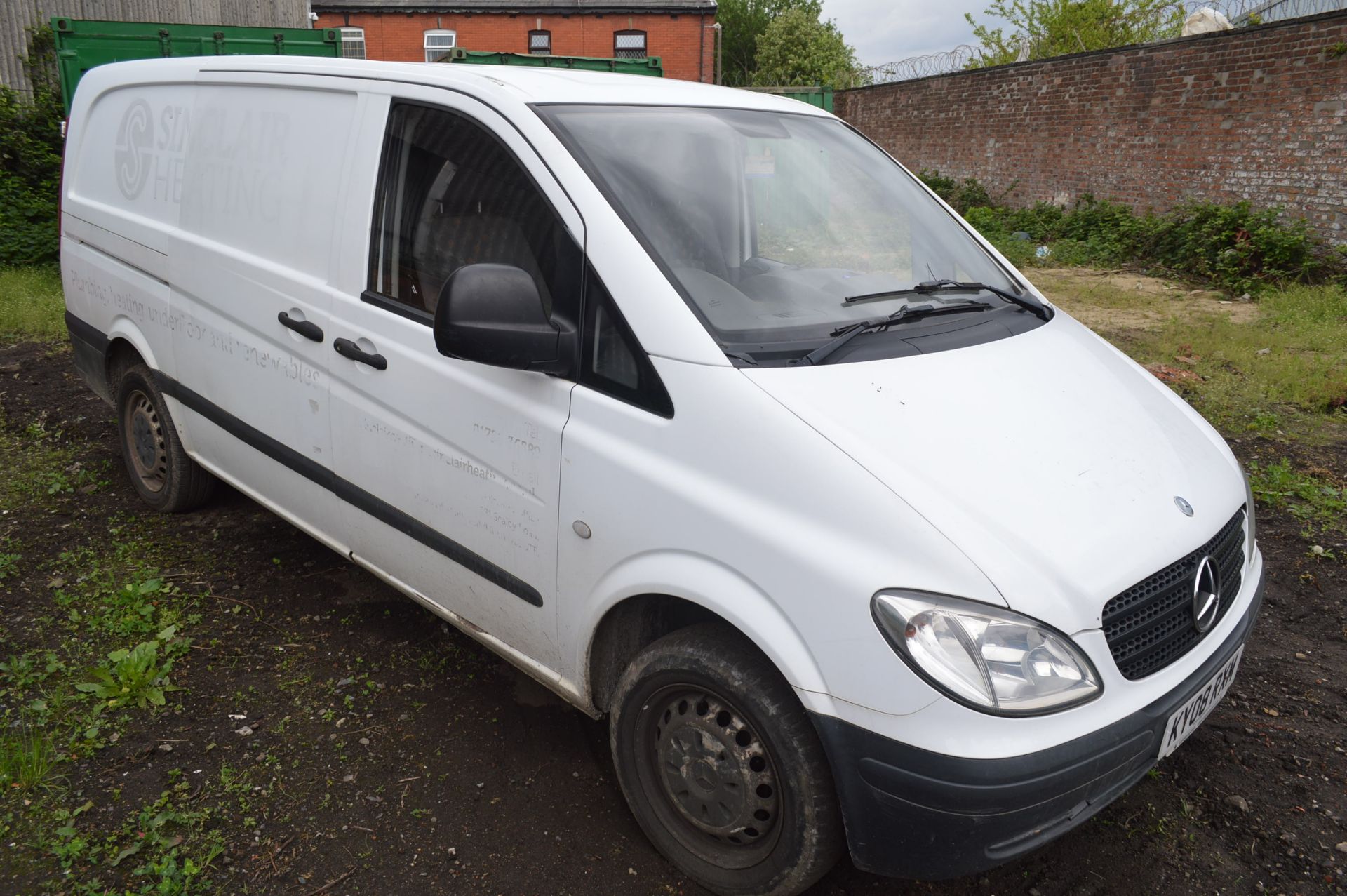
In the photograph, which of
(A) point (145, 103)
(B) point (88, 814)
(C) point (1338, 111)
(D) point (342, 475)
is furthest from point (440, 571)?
(C) point (1338, 111)

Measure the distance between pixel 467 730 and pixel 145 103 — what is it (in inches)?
118

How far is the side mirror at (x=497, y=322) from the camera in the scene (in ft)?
7.72

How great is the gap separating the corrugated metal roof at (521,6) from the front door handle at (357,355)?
31.7m

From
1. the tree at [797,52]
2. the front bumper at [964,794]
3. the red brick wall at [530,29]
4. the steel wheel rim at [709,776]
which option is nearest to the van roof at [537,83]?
the steel wheel rim at [709,776]

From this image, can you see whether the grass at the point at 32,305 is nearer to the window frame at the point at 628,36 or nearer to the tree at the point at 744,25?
the window frame at the point at 628,36

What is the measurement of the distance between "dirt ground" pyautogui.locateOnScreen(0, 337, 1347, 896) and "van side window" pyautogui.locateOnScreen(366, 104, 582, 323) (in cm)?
134

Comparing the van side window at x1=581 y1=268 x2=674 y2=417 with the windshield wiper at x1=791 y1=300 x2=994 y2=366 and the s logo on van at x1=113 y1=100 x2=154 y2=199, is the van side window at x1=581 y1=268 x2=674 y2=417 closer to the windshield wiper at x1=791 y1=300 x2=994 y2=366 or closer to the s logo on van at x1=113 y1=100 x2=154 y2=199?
the windshield wiper at x1=791 y1=300 x2=994 y2=366

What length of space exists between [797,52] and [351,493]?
172 ft

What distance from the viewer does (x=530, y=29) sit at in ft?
106

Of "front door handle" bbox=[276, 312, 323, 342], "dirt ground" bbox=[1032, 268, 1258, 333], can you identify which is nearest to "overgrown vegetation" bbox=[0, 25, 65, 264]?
"front door handle" bbox=[276, 312, 323, 342]

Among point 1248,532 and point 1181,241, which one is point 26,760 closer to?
point 1248,532

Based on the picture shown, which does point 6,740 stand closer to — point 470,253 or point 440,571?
point 440,571

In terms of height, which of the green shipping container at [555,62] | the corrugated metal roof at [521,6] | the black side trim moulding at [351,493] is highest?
the corrugated metal roof at [521,6]

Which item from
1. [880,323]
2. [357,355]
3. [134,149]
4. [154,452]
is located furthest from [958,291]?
[154,452]
